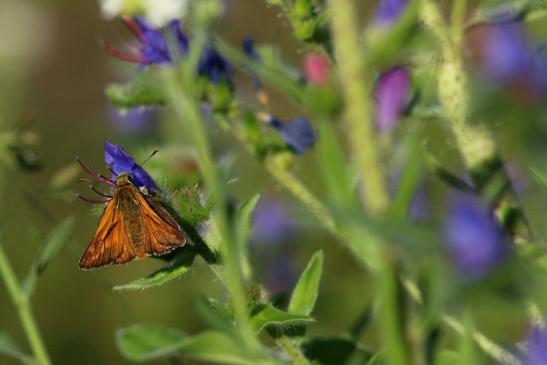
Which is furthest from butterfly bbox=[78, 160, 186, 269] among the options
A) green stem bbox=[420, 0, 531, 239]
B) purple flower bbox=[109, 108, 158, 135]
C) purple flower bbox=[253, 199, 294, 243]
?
purple flower bbox=[109, 108, 158, 135]

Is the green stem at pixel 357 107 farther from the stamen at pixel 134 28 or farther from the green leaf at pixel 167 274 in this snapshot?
the stamen at pixel 134 28

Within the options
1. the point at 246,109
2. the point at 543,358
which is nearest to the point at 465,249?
the point at 543,358

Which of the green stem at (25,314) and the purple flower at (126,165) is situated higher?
the purple flower at (126,165)

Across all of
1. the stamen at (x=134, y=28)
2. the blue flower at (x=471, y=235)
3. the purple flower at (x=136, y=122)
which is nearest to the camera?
the blue flower at (x=471, y=235)

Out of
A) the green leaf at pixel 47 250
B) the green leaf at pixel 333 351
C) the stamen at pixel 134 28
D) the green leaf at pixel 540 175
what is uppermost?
the stamen at pixel 134 28

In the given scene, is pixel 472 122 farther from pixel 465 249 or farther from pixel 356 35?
pixel 356 35

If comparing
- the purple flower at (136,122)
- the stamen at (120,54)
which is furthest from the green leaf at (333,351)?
the purple flower at (136,122)

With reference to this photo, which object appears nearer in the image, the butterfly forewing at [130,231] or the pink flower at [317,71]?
the pink flower at [317,71]

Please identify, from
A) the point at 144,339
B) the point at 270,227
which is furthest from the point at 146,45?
the point at 270,227
